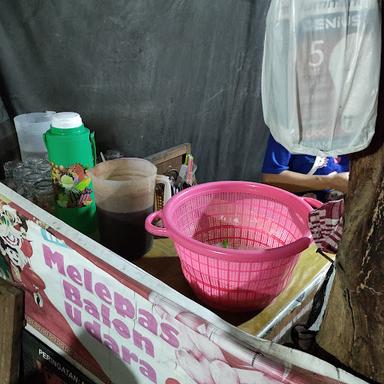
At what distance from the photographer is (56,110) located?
158 cm

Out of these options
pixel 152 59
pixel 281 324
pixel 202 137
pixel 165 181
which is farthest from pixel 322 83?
pixel 202 137

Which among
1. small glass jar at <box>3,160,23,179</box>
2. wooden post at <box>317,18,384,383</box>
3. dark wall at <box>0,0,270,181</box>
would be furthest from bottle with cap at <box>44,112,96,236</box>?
wooden post at <box>317,18,384,383</box>

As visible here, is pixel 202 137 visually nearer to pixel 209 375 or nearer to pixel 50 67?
pixel 50 67

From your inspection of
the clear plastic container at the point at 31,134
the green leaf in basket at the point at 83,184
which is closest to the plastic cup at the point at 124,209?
the green leaf in basket at the point at 83,184

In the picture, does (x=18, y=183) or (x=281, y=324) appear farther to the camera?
(x=18, y=183)

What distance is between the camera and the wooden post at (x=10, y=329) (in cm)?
104

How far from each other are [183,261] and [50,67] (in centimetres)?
100

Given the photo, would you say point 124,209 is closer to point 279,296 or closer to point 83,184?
point 83,184

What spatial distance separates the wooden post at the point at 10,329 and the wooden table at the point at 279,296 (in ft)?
1.09

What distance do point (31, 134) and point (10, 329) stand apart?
651mm

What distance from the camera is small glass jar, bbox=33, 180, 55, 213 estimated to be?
1252 mm

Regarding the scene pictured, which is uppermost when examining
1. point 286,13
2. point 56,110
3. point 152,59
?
point 286,13

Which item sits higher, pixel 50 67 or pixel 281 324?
pixel 50 67

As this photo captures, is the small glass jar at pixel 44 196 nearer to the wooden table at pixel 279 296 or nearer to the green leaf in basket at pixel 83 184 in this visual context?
the green leaf in basket at pixel 83 184
